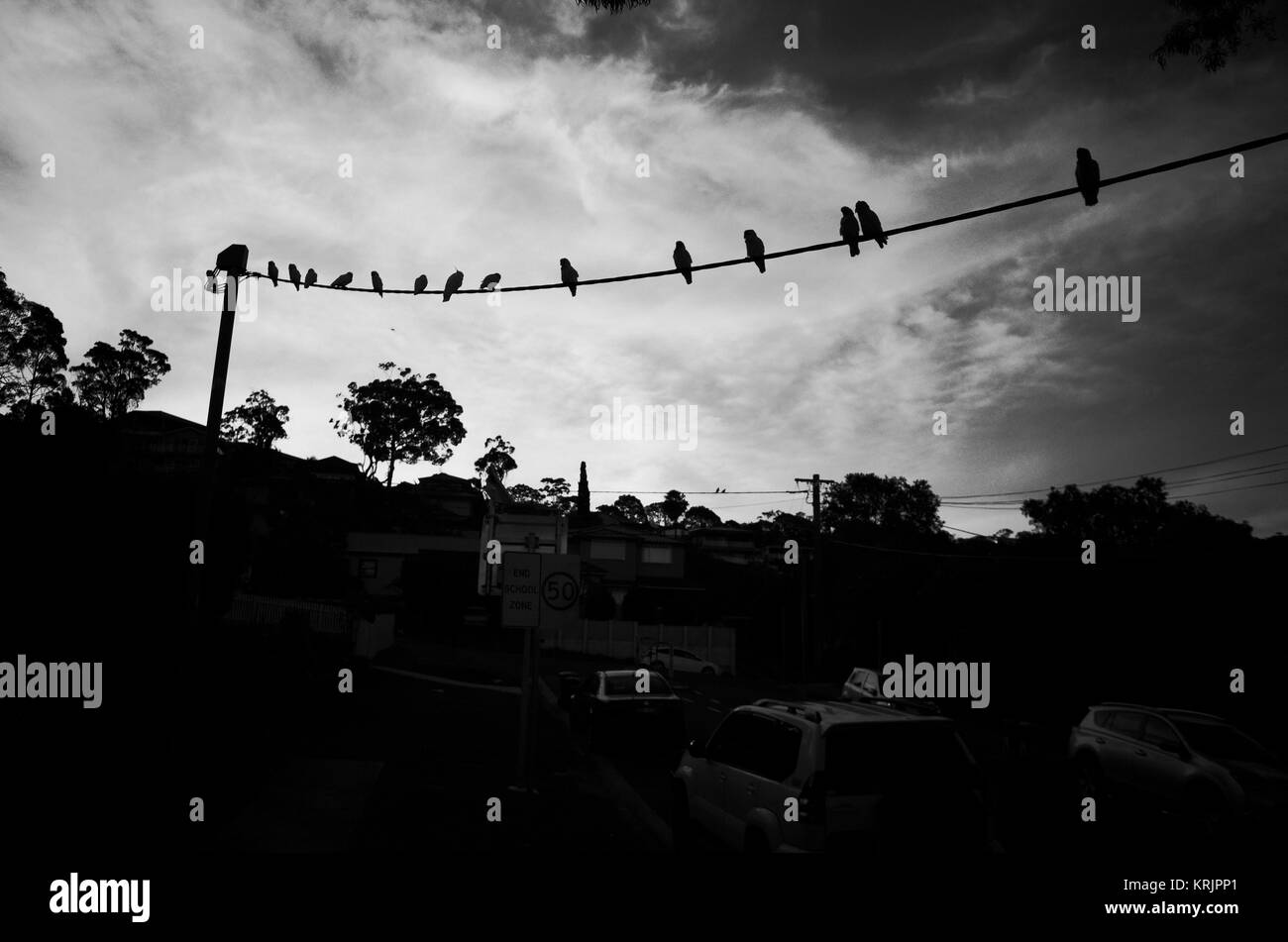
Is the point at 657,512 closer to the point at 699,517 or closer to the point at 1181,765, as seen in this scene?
the point at 699,517

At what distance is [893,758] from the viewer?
603 centimetres

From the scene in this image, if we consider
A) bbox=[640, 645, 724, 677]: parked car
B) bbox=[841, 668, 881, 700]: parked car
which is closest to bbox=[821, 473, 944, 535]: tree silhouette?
bbox=[640, 645, 724, 677]: parked car

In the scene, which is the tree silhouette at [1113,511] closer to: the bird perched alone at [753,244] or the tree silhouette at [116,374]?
the bird perched alone at [753,244]

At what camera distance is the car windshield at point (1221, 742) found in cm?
1140

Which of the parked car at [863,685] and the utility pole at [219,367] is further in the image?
the parked car at [863,685]

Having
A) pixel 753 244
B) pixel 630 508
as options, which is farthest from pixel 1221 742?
pixel 630 508

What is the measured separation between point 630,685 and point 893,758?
1012cm

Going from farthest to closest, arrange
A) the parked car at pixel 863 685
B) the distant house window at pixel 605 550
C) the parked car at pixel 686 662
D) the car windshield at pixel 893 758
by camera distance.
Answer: the distant house window at pixel 605 550, the parked car at pixel 686 662, the parked car at pixel 863 685, the car windshield at pixel 893 758

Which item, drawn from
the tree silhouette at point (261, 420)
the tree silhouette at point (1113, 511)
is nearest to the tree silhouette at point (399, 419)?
the tree silhouette at point (261, 420)

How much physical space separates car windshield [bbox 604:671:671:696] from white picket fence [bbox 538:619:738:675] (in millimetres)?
29705

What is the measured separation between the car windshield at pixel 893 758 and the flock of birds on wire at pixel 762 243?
4437 millimetres
